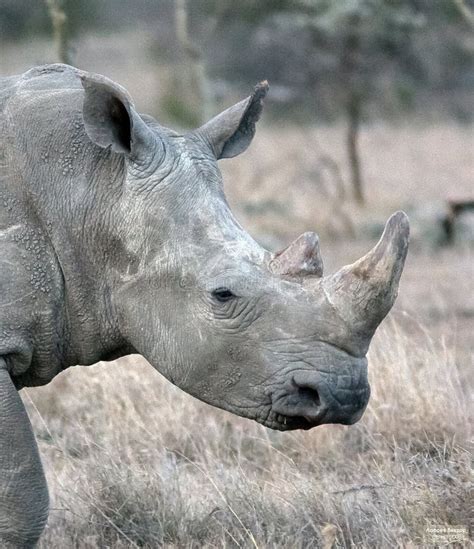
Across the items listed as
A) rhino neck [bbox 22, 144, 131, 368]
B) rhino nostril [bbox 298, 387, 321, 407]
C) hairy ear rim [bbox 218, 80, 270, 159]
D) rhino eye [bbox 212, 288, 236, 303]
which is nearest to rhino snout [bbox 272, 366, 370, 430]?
rhino nostril [bbox 298, 387, 321, 407]

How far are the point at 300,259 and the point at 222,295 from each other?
1.00 ft

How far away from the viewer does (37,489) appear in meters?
5.12

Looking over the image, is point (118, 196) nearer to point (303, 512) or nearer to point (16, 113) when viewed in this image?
point (16, 113)

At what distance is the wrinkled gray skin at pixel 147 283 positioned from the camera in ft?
15.6

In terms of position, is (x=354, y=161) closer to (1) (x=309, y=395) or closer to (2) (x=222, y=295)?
(2) (x=222, y=295)

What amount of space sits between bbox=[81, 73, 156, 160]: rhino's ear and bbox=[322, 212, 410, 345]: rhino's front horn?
970mm

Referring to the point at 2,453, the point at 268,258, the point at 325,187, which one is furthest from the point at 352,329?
the point at 325,187

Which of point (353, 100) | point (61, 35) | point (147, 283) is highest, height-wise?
point (61, 35)

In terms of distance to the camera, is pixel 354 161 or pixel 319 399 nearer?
pixel 319 399

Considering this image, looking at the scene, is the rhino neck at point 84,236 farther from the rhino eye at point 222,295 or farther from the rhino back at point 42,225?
the rhino eye at point 222,295

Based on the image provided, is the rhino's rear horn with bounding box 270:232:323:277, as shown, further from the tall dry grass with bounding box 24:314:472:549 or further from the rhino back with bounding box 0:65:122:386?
the tall dry grass with bounding box 24:314:472:549

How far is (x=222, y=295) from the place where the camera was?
4.94 meters

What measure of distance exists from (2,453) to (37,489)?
0.64ft

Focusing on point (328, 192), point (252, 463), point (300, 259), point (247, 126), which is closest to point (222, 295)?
point (300, 259)
